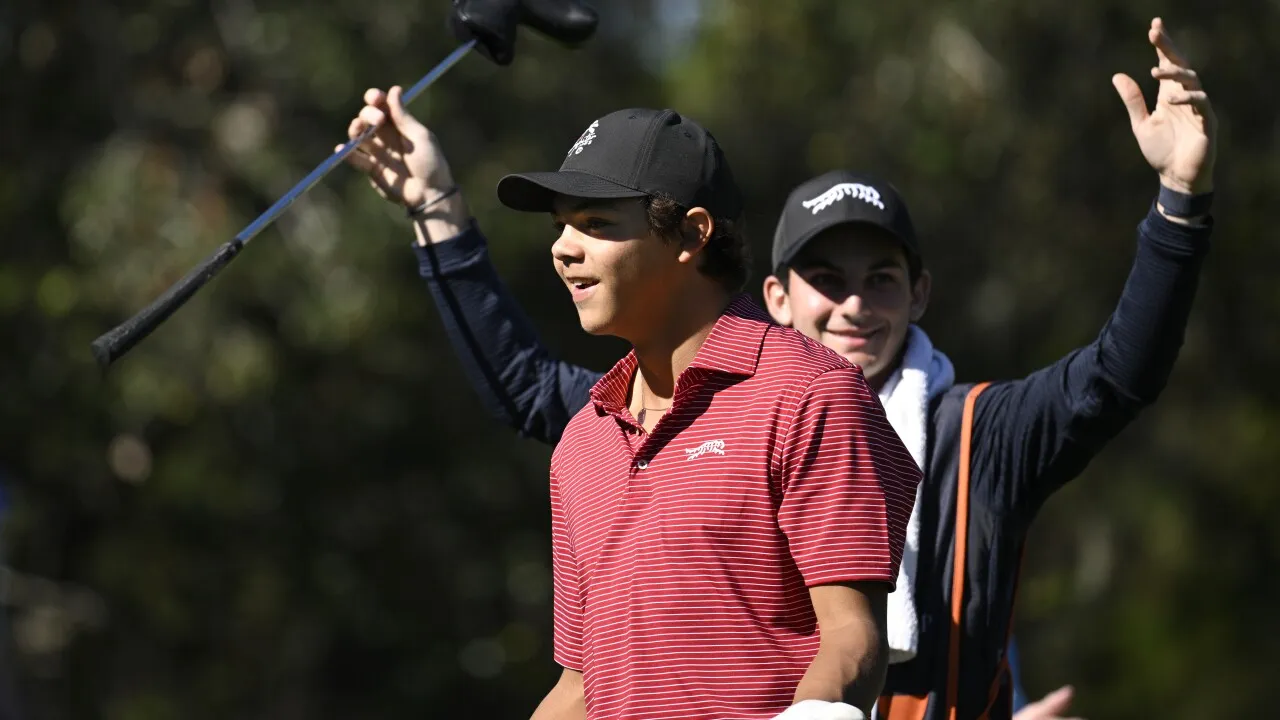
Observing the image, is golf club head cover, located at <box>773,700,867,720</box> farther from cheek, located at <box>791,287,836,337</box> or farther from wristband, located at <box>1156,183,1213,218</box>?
cheek, located at <box>791,287,836,337</box>

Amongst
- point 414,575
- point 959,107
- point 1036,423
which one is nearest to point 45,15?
point 414,575

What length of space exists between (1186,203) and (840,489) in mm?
→ 1106

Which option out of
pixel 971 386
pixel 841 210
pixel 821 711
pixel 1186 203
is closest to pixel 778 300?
pixel 841 210

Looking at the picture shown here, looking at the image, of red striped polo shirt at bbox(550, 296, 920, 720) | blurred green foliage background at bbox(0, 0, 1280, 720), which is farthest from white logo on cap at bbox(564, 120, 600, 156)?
blurred green foliage background at bbox(0, 0, 1280, 720)

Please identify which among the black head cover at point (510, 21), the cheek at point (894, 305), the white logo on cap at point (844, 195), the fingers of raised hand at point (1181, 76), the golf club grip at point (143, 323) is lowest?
the cheek at point (894, 305)

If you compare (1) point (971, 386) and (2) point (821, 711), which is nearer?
(2) point (821, 711)

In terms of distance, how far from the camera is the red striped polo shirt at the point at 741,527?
2.99 meters

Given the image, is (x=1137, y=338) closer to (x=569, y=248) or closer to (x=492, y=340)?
(x=569, y=248)

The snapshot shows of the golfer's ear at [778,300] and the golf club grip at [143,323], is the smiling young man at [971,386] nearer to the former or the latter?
the golfer's ear at [778,300]

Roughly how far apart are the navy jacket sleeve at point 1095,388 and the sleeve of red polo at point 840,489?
87 cm

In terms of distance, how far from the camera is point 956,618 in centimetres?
390

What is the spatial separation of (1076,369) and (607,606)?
3.99 feet

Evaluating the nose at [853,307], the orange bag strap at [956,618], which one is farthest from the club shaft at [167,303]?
the orange bag strap at [956,618]

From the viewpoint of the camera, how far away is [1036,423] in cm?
394
